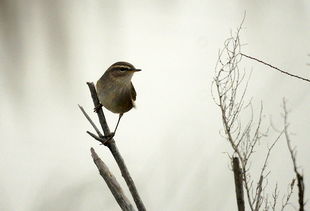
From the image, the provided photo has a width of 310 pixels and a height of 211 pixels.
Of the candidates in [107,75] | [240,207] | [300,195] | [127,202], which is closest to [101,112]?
[107,75]

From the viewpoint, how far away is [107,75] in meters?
1.41

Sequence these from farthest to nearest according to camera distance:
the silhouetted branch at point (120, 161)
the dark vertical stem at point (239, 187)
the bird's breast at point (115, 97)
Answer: the bird's breast at point (115, 97), the silhouetted branch at point (120, 161), the dark vertical stem at point (239, 187)

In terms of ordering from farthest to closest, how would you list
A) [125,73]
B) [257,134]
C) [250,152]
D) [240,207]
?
[257,134]
[250,152]
[125,73]
[240,207]

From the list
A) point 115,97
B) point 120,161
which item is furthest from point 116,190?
point 115,97

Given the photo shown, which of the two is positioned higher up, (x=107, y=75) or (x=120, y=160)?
(x=107, y=75)

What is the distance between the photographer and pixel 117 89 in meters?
1.36

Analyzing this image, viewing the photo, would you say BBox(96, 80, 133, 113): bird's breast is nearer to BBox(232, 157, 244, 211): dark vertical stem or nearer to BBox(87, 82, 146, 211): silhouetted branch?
BBox(87, 82, 146, 211): silhouetted branch

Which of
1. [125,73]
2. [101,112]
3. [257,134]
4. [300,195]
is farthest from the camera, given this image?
[257,134]

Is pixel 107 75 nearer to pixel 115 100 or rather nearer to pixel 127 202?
pixel 115 100

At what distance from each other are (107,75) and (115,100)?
12 centimetres

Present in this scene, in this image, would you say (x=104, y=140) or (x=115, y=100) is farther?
(x=115, y=100)

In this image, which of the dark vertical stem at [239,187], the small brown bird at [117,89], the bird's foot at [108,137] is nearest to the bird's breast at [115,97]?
the small brown bird at [117,89]

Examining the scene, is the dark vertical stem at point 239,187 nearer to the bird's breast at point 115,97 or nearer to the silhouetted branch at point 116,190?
the silhouetted branch at point 116,190

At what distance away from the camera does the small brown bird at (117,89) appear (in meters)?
1.35
